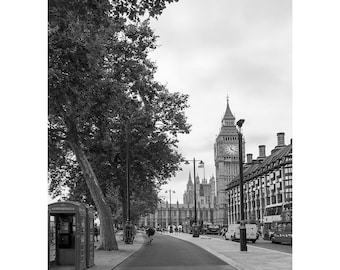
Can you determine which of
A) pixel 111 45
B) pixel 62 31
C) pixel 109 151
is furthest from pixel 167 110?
pixel 62 31

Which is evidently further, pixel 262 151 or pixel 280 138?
pixel 262 151

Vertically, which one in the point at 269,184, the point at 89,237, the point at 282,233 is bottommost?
the point at 282,233

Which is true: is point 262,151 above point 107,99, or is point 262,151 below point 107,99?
above

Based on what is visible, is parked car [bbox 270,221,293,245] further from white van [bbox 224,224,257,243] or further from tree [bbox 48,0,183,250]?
tree [bbox 48,0,183,250]

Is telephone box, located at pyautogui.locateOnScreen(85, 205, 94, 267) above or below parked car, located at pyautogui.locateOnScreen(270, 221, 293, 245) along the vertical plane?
above

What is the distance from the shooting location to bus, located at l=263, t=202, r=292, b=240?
1780 inches

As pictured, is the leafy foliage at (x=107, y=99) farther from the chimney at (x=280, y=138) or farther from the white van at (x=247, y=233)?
the chimney at (x=280, y=138)

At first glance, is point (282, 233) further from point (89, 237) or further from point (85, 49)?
point (85, 49)

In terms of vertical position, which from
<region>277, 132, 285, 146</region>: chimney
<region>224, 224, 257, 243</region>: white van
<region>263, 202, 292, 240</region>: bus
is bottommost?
<region>224, 224, 257, 243</region>: white van

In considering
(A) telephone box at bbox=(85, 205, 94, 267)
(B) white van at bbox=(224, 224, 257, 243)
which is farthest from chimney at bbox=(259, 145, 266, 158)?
(A) telephone box at bbox=(85, 205, 94, 267)

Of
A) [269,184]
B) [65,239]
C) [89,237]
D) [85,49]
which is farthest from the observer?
[269,184]

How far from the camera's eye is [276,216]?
50.5m

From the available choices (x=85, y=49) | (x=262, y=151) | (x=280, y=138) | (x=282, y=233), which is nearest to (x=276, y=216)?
(x=282, y=233)
